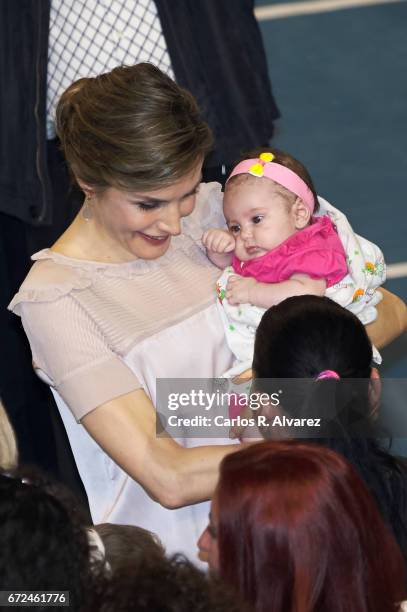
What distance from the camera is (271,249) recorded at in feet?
9.32

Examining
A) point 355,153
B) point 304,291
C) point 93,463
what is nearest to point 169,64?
point 304,291

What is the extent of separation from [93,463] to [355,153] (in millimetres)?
2732

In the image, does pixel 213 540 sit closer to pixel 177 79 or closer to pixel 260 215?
pixel 260 215

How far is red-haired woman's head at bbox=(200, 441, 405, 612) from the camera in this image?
6.43 ft

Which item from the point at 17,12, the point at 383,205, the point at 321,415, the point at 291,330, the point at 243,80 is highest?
the point at 17,12

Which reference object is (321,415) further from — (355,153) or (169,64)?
(355,153)

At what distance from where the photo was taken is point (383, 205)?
4941 millimetres

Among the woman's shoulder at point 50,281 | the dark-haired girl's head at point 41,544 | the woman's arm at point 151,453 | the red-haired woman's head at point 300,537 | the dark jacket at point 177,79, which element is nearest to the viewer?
the dark-haired girl's head at point 41,544

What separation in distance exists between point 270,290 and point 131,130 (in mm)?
486

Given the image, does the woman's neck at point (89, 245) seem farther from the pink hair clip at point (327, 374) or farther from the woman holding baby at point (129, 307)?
the pink hair clip at point (327, 374)

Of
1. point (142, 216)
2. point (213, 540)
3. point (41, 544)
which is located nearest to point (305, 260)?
point (142, 216)

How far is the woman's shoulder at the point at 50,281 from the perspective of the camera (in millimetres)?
2682

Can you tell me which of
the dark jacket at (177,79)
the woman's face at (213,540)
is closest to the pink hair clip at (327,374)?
the woman's face at (213,540)

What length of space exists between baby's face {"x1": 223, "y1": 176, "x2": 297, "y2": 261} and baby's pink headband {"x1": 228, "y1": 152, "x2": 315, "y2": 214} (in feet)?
0.05
